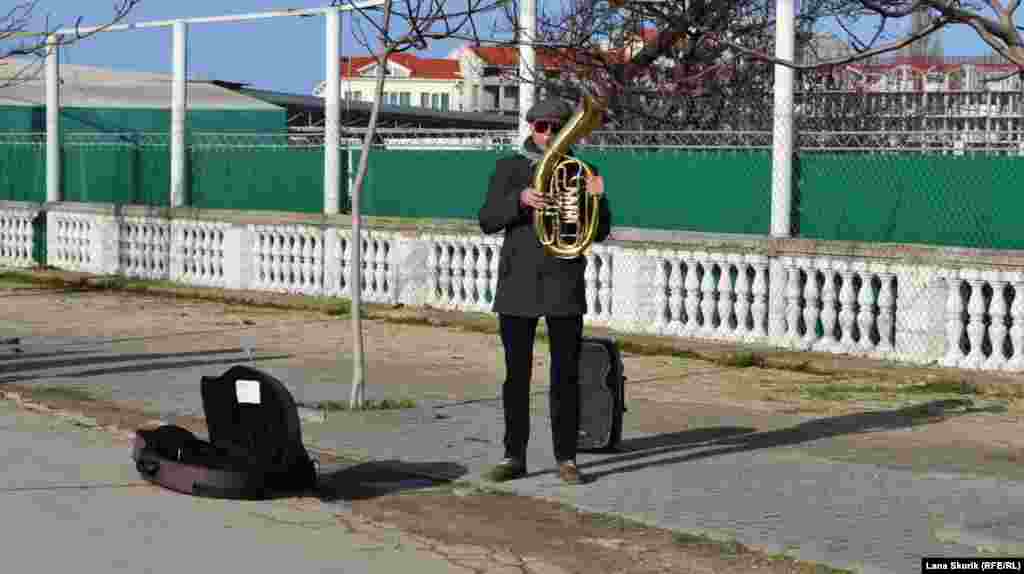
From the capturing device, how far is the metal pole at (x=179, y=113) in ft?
80.8

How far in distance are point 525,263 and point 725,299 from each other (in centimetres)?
765

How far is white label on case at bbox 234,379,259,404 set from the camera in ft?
31.2

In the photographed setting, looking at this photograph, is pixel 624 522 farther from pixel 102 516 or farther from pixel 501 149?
pixel 501 149

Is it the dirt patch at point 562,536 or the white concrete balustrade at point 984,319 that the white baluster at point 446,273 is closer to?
the white concrete balustrade at point 984,319

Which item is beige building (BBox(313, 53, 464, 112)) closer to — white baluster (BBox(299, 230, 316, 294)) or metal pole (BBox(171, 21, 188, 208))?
metal pole (BBox(171, 21, 188, 208))

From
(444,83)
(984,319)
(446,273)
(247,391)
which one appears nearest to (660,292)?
(446,273)

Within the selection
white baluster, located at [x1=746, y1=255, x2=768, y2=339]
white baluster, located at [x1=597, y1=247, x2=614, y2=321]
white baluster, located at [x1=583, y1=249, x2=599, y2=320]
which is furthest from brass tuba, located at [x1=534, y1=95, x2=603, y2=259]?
white baluster, located at [x1=583, y1=249, x2=599, y2=320]

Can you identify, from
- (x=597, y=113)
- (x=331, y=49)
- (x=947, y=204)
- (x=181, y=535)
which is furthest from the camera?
(x=331, y=49)

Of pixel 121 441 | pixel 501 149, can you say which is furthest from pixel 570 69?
pixel 121 441

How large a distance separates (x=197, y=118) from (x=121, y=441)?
21.1m

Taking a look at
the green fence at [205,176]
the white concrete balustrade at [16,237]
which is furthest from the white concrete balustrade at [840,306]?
the white concrete balustrade at [16,237]

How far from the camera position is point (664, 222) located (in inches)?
719

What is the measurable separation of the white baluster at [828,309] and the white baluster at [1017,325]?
175 centimetres

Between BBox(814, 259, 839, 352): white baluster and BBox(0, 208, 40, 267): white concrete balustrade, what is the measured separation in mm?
15549
